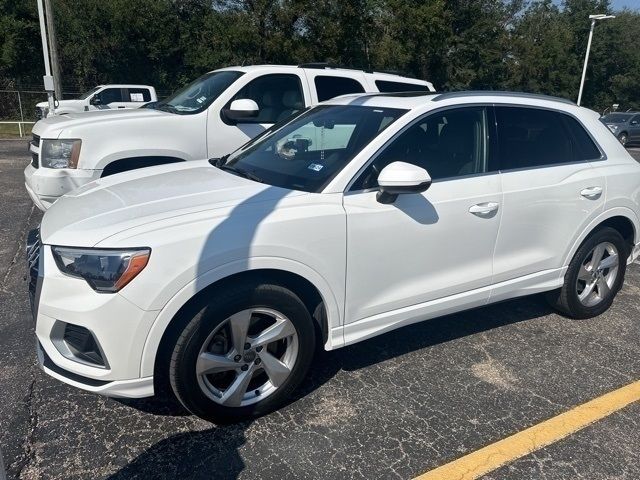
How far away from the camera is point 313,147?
3.72 meters

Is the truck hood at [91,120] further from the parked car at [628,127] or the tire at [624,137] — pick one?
the tire at [624,137]

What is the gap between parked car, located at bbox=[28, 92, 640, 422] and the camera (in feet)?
8.51

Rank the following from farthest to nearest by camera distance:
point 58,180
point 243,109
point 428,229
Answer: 1. point 243,109
2. point 58,180
3. point 428,229

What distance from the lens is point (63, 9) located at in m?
26.6

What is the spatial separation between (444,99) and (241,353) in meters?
2.11

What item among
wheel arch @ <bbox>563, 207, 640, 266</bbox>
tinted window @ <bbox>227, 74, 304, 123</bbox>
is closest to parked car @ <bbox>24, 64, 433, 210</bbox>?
tinted window @ <bbox>227, 74, 304, 123</bbox>

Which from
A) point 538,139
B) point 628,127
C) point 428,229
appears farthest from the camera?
point 628,127

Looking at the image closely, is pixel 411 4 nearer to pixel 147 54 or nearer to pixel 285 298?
pixel 147 54

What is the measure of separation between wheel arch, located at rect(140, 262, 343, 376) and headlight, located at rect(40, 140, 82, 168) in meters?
3.15

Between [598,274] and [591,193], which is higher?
[591,193]

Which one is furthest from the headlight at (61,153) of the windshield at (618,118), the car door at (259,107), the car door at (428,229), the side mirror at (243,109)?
the windshield at (618,118)

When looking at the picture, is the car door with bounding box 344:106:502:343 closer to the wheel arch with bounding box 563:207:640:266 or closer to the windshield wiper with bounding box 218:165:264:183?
the windshield wiper with bounding box 218:165:264:183

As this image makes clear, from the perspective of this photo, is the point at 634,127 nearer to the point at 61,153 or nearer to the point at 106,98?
the point at 106,98

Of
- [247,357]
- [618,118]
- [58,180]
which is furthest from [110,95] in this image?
[618,118]
